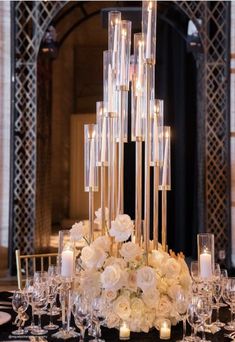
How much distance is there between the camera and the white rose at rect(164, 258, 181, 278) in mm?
2164

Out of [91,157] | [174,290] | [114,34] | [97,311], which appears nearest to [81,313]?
[97,311]

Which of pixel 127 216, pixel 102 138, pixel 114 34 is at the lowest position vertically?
pixel 127 216

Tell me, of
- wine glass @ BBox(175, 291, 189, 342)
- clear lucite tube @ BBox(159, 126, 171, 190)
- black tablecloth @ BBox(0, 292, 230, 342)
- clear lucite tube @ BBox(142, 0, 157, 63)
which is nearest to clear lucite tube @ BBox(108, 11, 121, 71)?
clear lucite tube @ BBox(142, 0, 157, 63)

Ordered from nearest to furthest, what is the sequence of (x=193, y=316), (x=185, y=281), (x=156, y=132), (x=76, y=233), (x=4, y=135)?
(x=193, y=316) → (x=185, y=281) → (x=76, y=233) → (x=156, y=132) → (x=4, y=135)

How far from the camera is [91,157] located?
8.22ft

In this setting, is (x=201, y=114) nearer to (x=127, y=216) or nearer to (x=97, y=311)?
(x=127, y=216)

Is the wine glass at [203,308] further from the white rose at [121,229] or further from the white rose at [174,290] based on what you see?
the white rose at [121,229]

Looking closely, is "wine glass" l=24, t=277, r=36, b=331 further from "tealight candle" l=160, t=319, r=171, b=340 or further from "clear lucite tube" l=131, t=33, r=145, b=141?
"clear lucite tube" l=131, t=33, r=145, b=141

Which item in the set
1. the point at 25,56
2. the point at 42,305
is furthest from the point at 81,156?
the point at 42,305

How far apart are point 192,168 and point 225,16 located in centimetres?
206

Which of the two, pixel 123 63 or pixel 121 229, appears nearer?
pixel 121 229

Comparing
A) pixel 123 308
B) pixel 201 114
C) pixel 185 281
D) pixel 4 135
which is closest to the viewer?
pixel 123 308

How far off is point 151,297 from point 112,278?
0.57 ft

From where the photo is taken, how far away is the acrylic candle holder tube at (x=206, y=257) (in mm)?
2254
